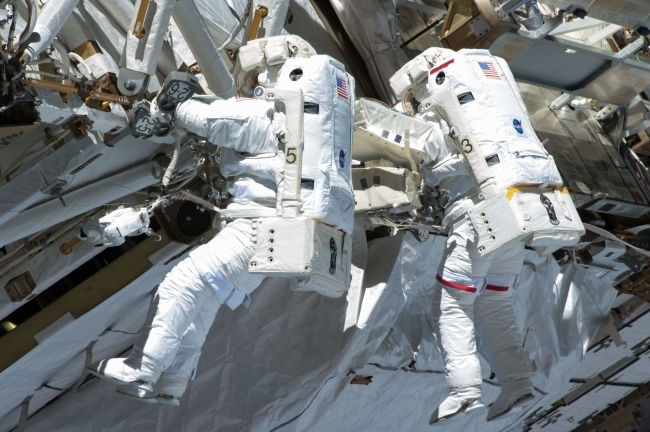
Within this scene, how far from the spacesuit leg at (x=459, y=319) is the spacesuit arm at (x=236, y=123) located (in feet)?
3.56

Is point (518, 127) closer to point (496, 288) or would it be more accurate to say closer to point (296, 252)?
point (496, 288)

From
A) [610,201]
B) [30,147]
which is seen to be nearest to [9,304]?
[30,147]

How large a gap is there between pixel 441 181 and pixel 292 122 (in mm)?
996

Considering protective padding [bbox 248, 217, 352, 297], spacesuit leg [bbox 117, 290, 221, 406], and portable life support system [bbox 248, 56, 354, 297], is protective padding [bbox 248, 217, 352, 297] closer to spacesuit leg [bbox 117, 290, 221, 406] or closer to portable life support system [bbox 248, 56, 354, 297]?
portable life support system [bbox 248, 56, 354, 297]

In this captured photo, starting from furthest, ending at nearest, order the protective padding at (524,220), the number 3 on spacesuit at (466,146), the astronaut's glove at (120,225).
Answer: the number 3 on spacesuit at (466,146), the protective padding at (524,220), the astronaut's glove at (120,225)

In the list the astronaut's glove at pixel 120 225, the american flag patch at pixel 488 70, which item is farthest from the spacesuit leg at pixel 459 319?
the astronaut's glove at pixel 120 225

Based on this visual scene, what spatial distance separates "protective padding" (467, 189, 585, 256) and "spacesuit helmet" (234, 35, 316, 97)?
99 cm

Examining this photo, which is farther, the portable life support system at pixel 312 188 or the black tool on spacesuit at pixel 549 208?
the black tool on spacesuit at pixel 549 208

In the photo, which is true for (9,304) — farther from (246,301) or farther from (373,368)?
(373,368)

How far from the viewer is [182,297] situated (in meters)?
3.53

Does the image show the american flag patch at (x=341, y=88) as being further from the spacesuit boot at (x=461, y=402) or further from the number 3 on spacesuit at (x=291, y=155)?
the spacesuit boot at (x=461, y=402)

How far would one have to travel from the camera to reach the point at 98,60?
376cm

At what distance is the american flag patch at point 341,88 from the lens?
3818 mm

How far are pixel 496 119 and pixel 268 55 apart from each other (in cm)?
102
